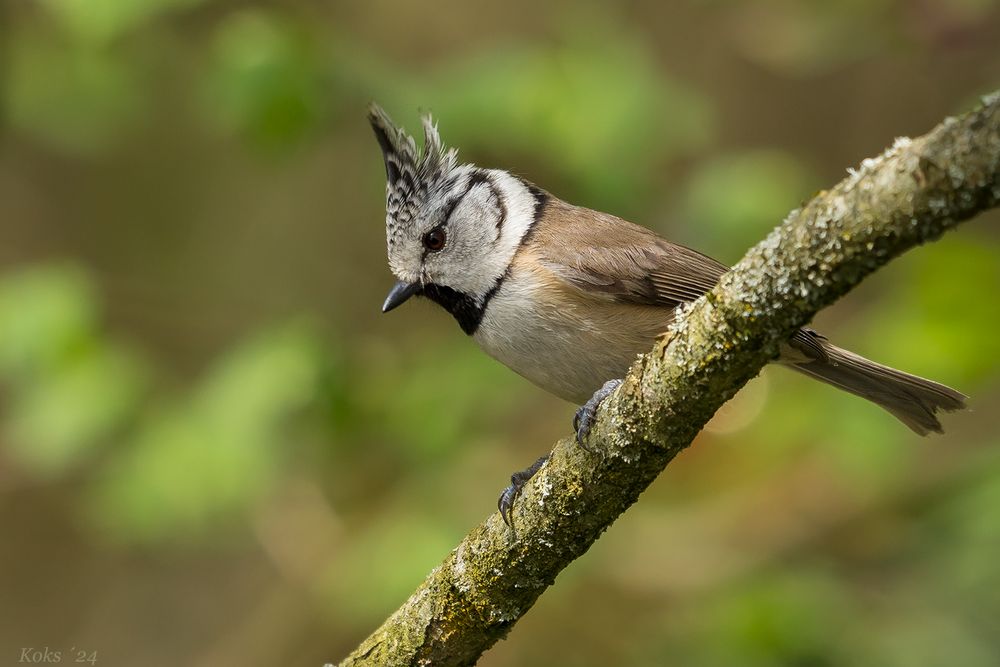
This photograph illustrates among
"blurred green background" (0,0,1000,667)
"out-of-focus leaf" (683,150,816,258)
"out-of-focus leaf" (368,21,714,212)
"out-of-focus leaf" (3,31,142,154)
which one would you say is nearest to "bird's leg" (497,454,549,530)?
"blurred green background" (0,0,1000,667)

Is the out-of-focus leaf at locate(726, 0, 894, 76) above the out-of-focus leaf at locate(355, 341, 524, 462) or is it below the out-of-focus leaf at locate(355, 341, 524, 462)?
above

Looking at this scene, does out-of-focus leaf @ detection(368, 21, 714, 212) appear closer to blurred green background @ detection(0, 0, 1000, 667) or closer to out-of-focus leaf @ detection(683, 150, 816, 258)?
blurred green background @ detection(0, 0, 1000, 667)

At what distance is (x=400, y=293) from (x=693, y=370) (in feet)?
5.88

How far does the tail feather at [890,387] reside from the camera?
3.06 m

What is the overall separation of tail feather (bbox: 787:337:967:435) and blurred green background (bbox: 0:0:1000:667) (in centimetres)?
62

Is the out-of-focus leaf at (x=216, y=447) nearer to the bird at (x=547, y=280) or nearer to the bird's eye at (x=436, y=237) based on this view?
the bird at (x=547, y=280)

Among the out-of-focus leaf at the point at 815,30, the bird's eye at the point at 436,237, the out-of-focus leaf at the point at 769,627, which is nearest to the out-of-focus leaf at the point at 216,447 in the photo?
the bird's eye at the point at 436,237

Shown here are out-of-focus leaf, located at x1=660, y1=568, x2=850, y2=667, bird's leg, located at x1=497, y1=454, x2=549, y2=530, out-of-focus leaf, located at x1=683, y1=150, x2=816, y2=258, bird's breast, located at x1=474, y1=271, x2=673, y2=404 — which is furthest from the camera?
out-of-focus leaf, located at x1=683, y1=150, x2=816, y2=258

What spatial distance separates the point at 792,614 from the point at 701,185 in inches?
68.2

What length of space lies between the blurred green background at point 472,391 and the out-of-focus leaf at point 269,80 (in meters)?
0.01

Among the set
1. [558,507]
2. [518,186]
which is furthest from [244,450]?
[558,507]

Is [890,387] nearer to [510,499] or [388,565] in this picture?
[510,499]

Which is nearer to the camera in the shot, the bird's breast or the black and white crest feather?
the bird's breast

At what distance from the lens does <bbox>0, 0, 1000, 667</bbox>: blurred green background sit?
383cm
